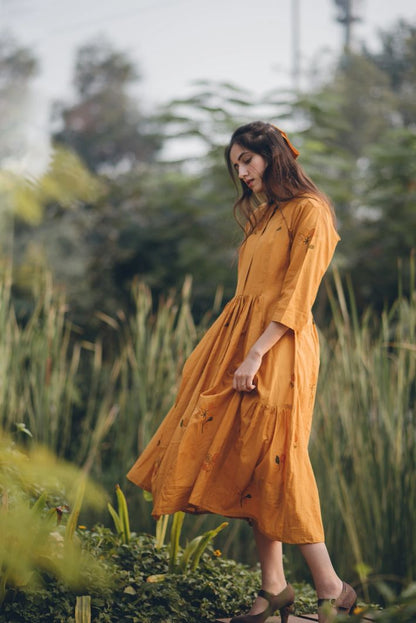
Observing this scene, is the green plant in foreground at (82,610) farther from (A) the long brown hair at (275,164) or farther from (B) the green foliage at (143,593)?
(A) the long brown hair at (275,164)

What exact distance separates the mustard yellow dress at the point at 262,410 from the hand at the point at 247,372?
0.04 m

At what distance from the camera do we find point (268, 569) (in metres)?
2.19

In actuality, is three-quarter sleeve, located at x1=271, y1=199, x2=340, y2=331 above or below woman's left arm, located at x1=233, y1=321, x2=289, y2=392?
above

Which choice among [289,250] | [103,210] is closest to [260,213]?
[289,250]

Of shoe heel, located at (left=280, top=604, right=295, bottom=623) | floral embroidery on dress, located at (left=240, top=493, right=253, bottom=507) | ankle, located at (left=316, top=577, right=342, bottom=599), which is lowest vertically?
shoe heel, located at (left=280, top=604, right=295, bottom=623)

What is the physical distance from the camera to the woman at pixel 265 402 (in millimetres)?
2043

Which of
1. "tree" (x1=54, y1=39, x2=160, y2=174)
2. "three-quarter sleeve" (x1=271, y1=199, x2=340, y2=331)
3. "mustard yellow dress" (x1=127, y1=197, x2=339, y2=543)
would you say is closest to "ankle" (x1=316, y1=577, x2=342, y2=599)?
"mustard yellow dress" (x1=127, y1=197, x2=339, y2=543)

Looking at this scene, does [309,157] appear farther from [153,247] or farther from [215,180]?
[153,247]

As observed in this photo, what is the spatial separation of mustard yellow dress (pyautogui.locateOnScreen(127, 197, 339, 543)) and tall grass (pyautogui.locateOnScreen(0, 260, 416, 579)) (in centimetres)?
76

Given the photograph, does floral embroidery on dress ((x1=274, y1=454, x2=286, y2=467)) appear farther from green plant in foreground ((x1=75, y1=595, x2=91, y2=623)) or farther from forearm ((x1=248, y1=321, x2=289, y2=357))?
green plant in foreground ((x1=75, y1=595, x2=91, y2=623))

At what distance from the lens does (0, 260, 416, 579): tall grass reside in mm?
2977

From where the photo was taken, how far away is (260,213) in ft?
8.02

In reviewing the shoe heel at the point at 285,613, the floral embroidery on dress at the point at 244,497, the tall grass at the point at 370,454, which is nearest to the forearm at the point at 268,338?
the floral embroidery on dress at the point at 244,497

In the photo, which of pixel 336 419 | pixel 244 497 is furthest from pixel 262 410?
pixel 336 419
